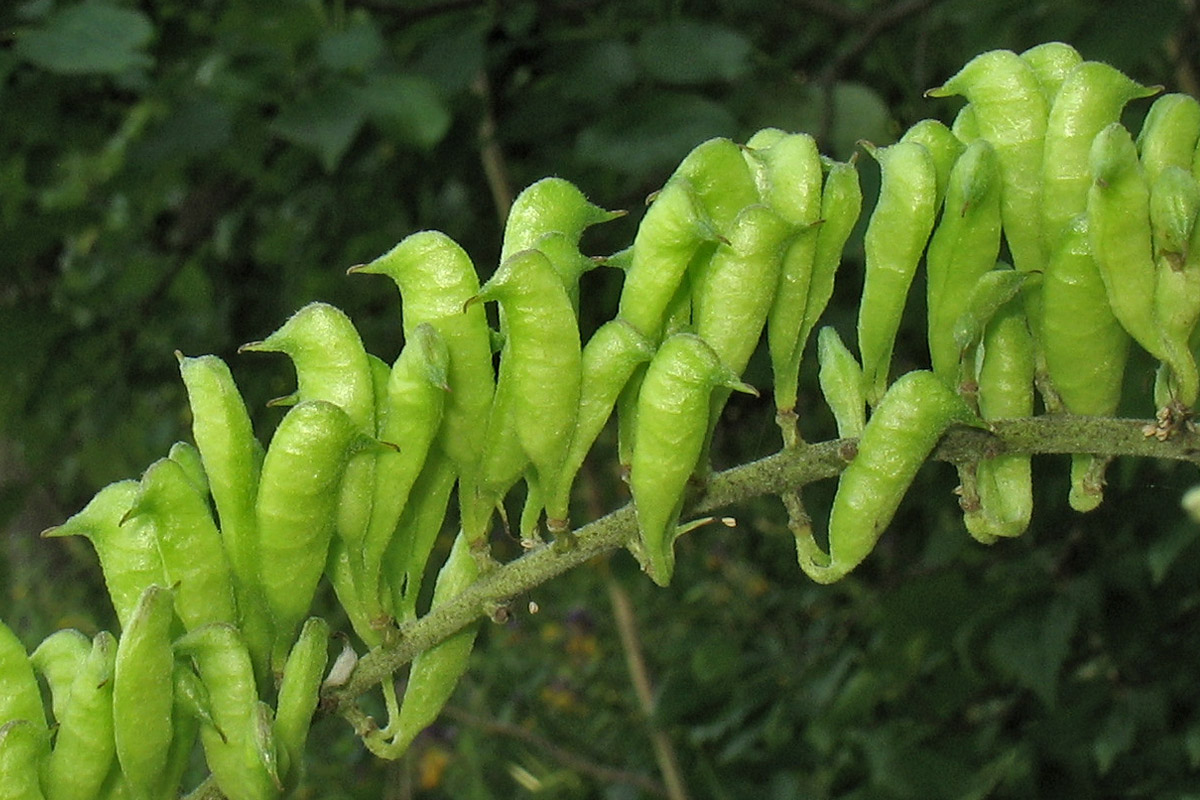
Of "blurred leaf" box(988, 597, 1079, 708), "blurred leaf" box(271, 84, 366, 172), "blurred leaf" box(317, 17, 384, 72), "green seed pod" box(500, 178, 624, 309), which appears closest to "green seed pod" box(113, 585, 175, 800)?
"green seed pod" box(500, 178, 624, 309)

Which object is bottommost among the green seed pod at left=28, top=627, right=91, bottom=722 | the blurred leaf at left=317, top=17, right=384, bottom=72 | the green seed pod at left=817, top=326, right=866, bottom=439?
the blurred leaf at left=317, top=17, right=384, bottom=72

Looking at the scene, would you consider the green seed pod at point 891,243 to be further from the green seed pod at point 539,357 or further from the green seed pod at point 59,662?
the green seed pod at point 59,662

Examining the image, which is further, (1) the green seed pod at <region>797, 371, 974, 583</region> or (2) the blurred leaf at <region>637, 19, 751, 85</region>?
(2) the blurred leaf at <region>637, 19, 751, 85</region>

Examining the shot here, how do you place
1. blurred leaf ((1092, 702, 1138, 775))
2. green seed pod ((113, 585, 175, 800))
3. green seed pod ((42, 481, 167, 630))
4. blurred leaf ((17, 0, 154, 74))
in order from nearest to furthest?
1. green seed pod ((113, 585, 175, 800))
2. green seed pod ((42, 481, 167, 630))
3. blurred leaf ((17, 0, 154, 74))
4. blurred leaf ((1092, 702, 1138, 775))

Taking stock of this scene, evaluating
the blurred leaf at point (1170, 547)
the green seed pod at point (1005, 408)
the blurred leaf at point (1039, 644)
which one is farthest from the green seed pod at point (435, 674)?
the blurred leaf at point (1039, 644)

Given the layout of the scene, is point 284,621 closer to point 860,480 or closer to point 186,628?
point 186,628

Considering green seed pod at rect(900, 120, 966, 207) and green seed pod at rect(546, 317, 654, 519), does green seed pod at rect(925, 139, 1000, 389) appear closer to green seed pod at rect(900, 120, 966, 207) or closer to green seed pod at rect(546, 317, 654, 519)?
green seed pod at rect(900, 120, 966, 207)

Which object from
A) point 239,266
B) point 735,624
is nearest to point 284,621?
point 239,266

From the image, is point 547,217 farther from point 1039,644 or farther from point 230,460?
point 1039,644
